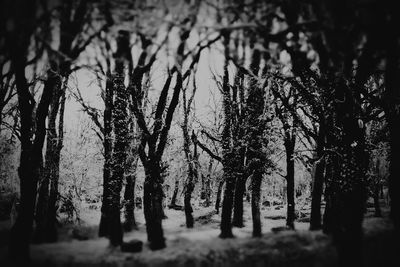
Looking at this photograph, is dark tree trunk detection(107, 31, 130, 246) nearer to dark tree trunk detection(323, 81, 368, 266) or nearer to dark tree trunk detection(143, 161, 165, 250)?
dark tree trunk detection(143, 161, 165, 250)

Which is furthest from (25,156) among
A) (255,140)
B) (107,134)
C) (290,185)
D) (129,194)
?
(290,185)

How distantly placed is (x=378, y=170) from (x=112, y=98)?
17.1m

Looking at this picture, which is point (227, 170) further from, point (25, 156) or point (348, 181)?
point (25, 156)

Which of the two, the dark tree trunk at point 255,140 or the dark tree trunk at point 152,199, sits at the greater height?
the dark tree trunk at point 255,140

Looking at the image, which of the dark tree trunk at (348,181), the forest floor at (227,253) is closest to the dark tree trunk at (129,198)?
the forest floor at (227,253)

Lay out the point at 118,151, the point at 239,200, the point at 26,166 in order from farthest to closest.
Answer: the point at 239,200, the point at 118,151, the point at 26,166

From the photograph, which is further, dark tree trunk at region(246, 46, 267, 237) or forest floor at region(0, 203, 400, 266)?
dark tree trunk at region(246, 46, 267, 237)

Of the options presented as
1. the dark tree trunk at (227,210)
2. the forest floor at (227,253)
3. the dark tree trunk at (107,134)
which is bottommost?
the forest floor at (227,253)

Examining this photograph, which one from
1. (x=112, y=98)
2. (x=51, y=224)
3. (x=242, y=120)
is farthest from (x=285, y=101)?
(x=51, y=224)

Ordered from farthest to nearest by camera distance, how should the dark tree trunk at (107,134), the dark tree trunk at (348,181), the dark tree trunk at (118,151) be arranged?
the dark tree trunk at (107,134) < the dark tree trunk at (118,151) < the dark tree trunk at (348,181)

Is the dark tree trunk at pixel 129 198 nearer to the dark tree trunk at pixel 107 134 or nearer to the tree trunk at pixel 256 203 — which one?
the dark tree trunk at pixel 107 134

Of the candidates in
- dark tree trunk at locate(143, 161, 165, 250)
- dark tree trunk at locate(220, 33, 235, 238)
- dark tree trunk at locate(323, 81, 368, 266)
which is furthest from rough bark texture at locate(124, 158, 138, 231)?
dark tree trunk at locate(323, 81, 368, 266)

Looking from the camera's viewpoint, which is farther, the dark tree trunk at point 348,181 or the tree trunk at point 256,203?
the tree trunk at point 256,203

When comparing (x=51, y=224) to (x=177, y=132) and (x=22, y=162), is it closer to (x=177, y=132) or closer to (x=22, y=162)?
(x=22, y=162)
